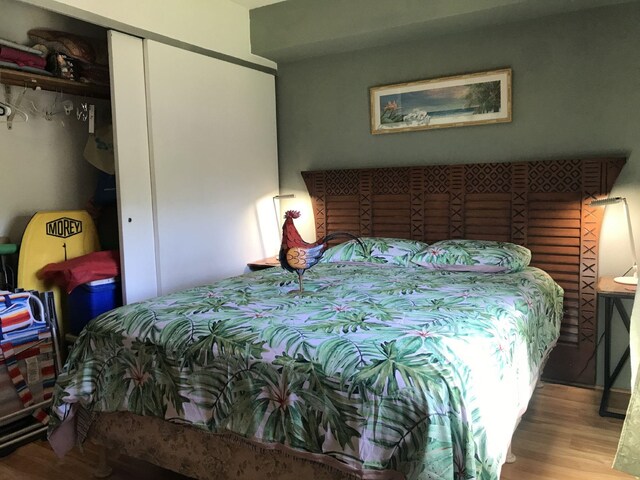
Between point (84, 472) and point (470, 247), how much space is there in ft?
7.81

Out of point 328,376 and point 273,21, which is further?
point 273,21

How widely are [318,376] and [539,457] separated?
1.33 meters

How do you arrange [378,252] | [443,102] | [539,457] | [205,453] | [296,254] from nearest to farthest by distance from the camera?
[205,453]
[539,457]
[296,254]
[378,252]
[443,102]

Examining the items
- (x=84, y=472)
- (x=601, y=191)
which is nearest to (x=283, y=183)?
(x=601, y=191)

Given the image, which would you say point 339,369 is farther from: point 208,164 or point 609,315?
point 208,164

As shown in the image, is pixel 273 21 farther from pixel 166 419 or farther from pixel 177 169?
pixel 166 419

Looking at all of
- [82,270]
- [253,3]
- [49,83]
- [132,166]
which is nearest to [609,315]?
[132,166]

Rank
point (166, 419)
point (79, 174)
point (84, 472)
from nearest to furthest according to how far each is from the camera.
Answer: point (166, 419) < point (84, 472) < point (79, 174)

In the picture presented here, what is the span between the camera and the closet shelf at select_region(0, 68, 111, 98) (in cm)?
298

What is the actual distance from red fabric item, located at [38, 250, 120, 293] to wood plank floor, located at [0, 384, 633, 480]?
90cm

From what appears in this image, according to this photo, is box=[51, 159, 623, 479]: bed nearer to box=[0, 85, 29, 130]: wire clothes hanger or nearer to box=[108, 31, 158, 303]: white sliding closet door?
box=[108, 31, 158, 303]: white sliding closet door

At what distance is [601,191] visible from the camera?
3096mm

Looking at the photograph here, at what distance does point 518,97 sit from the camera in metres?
3.37

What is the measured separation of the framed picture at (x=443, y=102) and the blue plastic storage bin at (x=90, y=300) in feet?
7.00
